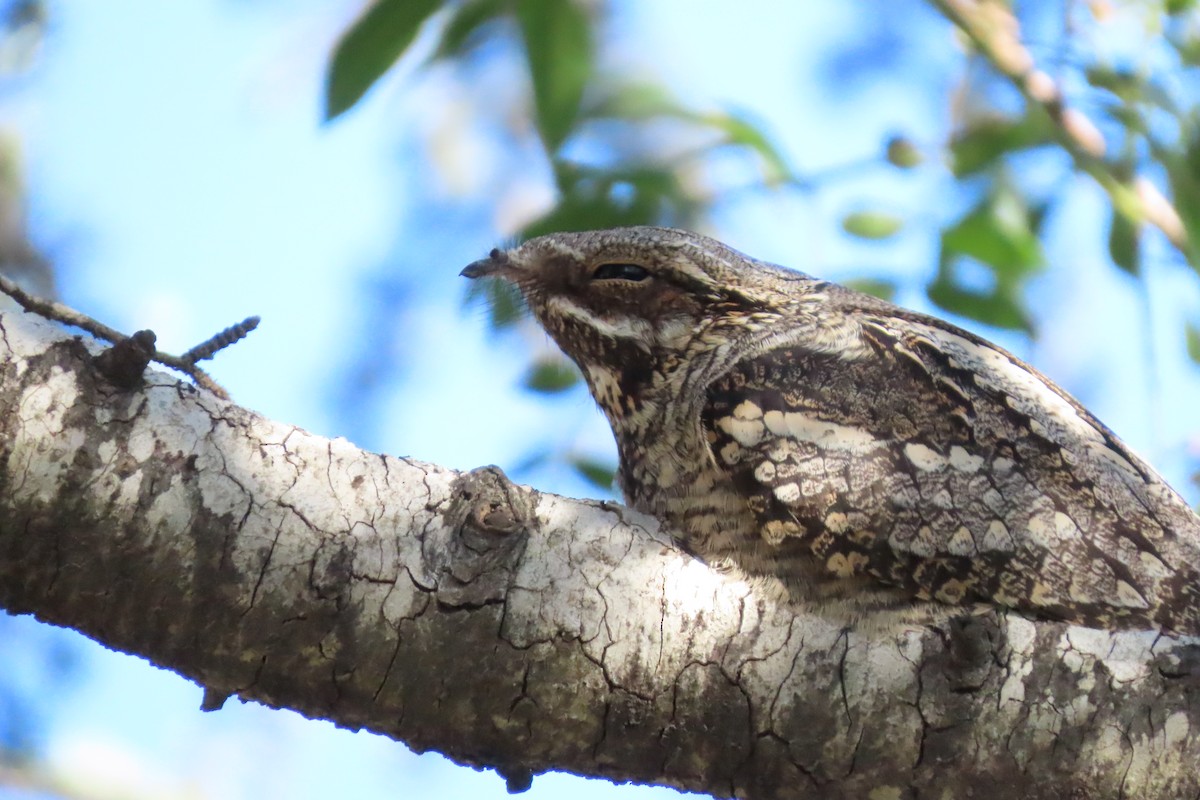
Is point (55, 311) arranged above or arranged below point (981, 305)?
below

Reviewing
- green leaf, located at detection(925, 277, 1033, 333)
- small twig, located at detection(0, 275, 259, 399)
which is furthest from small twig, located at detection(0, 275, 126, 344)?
green leaf, located at detection(925, 277, 1033, 333)

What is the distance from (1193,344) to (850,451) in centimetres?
140

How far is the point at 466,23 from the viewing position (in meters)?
2.63

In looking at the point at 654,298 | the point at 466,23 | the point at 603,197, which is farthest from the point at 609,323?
the point at 466,23

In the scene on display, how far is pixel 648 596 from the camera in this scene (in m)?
1.97

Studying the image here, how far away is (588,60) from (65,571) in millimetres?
1516

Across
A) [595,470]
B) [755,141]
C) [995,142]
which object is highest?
[995,142]

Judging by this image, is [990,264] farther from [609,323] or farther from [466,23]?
[466,23]

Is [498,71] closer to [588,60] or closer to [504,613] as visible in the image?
[588,60]

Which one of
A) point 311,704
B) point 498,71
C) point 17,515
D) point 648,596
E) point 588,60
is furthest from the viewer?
point 498,71

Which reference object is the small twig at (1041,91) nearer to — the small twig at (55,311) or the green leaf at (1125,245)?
the green leaf at (1125,245)

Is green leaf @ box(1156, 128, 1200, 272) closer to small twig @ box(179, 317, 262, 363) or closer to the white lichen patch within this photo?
small twig @ box(179, 317, 262, 363)

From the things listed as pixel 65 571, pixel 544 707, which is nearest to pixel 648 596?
pixel 544 707

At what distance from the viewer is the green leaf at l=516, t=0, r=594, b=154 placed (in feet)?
8.43
